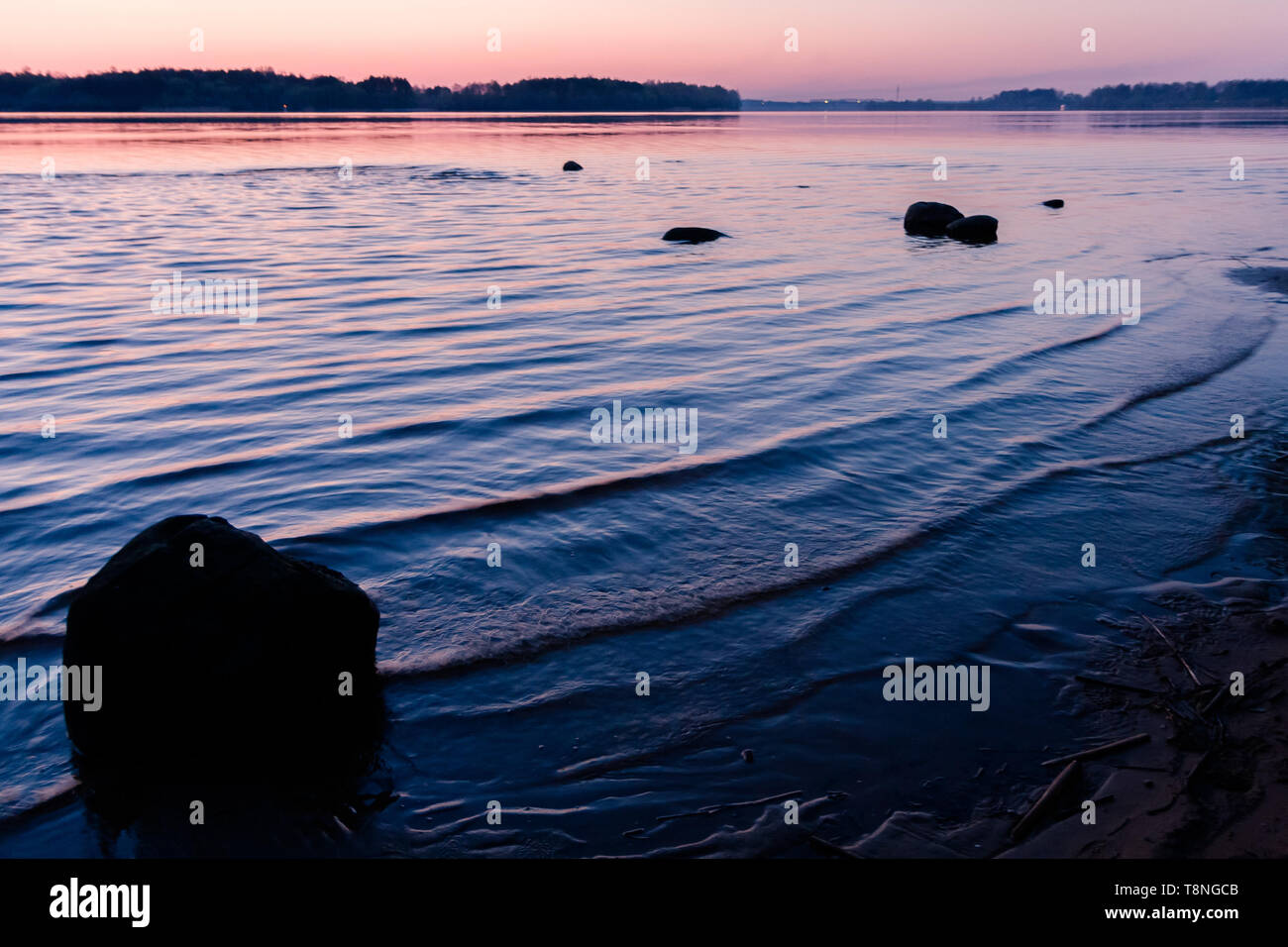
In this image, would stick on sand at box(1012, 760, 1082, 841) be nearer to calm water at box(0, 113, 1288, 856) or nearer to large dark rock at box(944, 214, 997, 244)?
calm water at box(0, 113, 1288, 856)

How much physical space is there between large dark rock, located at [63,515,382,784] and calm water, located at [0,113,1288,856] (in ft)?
0.63

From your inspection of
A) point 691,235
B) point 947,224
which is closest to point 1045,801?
point 691,235

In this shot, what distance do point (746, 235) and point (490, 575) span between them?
18982 millimetres

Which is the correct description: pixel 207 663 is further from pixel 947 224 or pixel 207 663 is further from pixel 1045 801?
pixel 947 224

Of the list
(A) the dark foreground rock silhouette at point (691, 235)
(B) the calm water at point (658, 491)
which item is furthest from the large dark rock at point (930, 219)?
(A) the dark foreground rock silhouette at point (691, 235)

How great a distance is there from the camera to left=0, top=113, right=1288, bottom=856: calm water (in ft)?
14.3

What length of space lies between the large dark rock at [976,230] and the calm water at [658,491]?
10.3 feet

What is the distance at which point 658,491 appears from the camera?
7.85 m

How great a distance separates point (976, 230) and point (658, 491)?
1867cm

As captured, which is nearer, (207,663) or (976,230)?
(207,663)

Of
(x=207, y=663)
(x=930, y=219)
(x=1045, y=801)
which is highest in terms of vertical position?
(x=930, y=219)

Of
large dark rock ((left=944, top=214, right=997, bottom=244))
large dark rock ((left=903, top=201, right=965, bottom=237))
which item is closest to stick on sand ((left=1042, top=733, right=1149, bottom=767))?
large dark rock ((left=944, top=214, right=997, bottom=244))

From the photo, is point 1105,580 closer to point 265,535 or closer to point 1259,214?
point 265,535

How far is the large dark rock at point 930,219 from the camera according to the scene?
80.1 feet
